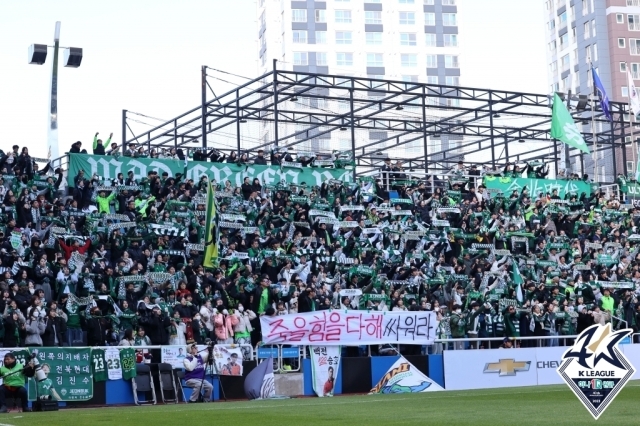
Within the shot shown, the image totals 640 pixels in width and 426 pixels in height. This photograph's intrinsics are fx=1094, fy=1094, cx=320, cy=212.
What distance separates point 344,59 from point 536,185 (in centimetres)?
8181

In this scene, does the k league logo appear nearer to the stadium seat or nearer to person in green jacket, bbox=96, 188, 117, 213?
the stadium seat

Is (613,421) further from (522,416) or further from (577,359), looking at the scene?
(577,359)

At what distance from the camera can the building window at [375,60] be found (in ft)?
414

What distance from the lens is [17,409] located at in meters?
22.9

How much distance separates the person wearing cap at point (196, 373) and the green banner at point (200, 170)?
1040 centimetres

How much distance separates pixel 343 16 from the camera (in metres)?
126

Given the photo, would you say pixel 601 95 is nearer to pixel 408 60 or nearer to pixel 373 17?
pixel 408 60

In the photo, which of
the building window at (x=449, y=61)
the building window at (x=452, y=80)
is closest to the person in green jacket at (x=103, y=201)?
the building window at (x=452, y=80)

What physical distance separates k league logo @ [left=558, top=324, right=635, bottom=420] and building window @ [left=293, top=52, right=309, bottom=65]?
112 meters

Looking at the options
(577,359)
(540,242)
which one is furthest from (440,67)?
(577,359)

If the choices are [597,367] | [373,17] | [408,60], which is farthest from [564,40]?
[597,367]

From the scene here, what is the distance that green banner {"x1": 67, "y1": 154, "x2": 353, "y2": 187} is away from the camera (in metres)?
35.5

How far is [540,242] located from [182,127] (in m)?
19.8

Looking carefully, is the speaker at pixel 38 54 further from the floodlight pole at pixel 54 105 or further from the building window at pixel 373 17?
the building window at pixel 373 17
